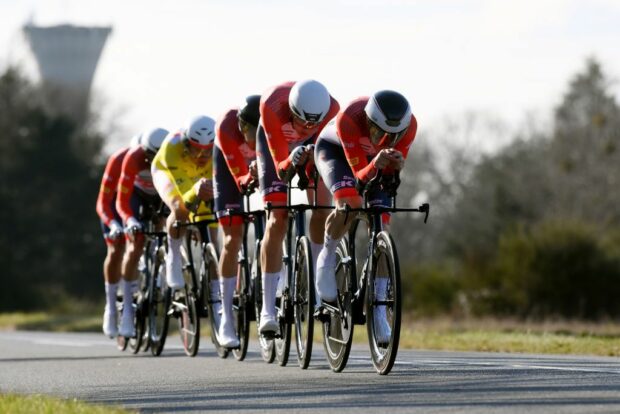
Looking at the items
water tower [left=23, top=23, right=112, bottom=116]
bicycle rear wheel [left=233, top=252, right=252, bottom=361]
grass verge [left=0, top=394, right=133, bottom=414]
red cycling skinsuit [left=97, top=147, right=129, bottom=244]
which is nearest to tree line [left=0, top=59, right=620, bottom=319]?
red cycling skinsuit [left=97, top=147, right=129, bottom=244]

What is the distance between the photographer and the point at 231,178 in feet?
46.1

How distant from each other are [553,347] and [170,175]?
4.20 metres

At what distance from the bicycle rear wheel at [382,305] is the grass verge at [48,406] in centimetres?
225

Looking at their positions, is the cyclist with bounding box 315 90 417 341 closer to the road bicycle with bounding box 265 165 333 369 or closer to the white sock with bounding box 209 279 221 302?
the road bicycle with bounding box 265 165 333 369

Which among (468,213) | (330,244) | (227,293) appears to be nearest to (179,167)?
(227,293)

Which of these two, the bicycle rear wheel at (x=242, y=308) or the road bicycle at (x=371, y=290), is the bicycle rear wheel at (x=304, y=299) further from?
the bicycle rear wheel at (x=242, y=308)

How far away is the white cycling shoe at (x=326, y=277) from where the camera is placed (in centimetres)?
1147

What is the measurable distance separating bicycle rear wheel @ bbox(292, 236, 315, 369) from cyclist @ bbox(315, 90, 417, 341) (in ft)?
0.66

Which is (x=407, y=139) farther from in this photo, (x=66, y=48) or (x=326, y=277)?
(x=66, y=48)

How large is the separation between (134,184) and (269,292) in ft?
17.0

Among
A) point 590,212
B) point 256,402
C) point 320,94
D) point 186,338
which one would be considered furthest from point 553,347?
point 590,212

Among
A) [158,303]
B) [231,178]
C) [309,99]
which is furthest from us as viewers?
[158,303]

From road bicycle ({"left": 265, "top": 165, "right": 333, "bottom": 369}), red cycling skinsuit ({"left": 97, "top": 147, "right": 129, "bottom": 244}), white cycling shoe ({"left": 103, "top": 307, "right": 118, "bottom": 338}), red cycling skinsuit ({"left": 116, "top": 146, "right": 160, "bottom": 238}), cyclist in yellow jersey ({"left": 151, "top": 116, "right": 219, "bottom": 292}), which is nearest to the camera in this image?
road bicycle ({"left": 265, "top": 165, "right": 333, "bottom": 369})

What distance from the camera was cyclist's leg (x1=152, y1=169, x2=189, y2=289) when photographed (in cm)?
1554
